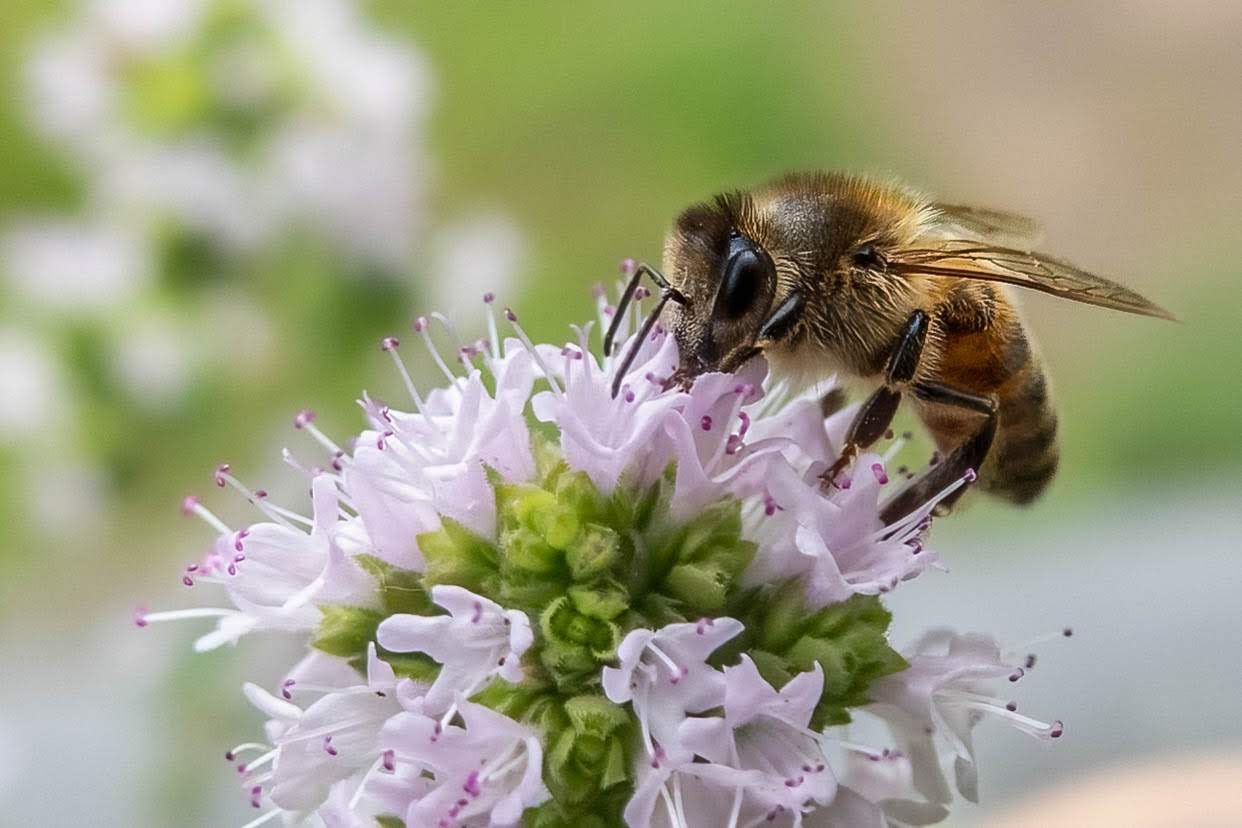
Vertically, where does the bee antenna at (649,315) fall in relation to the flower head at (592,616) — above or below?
above

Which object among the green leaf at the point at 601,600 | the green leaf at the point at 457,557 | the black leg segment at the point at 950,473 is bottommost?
the green leaf at the point at 601,600

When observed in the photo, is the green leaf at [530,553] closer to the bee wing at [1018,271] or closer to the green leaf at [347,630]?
the green leaf at [347,630]

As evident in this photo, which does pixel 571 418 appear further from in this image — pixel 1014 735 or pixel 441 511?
pixel 1014 735

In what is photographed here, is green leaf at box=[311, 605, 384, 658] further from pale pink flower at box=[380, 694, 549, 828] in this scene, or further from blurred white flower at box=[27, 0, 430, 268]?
blurred white flower at box=[27, 0, 430, 268]

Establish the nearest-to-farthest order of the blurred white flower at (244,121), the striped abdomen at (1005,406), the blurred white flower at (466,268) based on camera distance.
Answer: the striped abdomen at (1005,406)
the blurred white flower at (244,121)
the blurred white flower at (466,268)

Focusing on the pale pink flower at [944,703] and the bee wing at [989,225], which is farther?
the bee wing at [989,225]

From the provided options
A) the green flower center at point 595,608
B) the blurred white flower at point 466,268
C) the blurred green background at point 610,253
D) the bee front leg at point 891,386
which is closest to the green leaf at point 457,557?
the green flower center at point 595,608

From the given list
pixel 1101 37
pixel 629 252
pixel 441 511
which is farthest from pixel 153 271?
pixel 1101 37


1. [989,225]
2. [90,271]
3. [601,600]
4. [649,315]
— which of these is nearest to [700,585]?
[601,600]

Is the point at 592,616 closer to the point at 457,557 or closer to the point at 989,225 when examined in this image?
the point at 457,557

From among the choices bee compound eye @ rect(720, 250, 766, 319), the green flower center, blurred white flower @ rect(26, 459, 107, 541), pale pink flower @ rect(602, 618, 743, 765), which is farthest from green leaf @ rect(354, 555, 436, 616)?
blurred white flower @ rect(26, 459, 107, 541)
